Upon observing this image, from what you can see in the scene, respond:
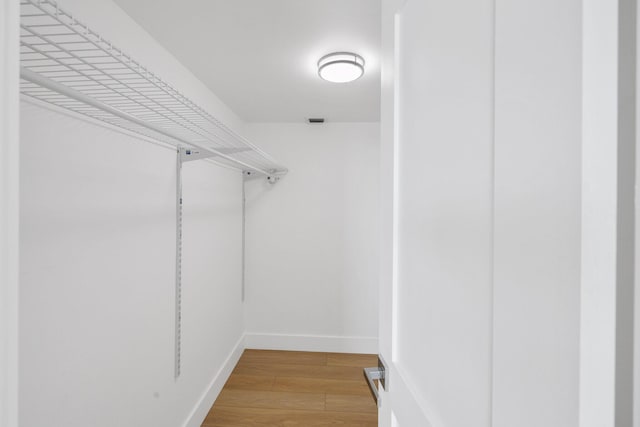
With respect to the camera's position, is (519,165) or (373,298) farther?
(373,298)

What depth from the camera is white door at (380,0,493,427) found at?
40 cm

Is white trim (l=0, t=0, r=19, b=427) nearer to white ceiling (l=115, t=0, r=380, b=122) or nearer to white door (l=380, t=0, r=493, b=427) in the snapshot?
white door (l=380, t=0, r=493, b=427)

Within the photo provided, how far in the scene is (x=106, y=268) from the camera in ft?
3.68

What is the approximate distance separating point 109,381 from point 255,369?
1567 mm

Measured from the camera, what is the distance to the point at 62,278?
940 millimetres

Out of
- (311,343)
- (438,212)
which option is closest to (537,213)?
(438,212)

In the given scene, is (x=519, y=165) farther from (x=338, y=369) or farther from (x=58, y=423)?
(x=338, y=369)

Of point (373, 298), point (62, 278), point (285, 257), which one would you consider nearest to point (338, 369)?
point (373, 298)

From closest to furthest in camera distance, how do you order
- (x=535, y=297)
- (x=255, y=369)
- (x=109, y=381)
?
(x=535, y=297) → (x=109, y=381) → (x=255, y=369)

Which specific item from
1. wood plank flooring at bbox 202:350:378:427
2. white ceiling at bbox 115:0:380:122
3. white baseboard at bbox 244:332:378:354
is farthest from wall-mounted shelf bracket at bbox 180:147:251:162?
white baseboard at bbox 244:332:378:354

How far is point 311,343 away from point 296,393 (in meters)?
0.69

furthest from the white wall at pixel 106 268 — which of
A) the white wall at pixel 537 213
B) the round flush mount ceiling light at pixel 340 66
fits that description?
the white wall at pixel 537 213

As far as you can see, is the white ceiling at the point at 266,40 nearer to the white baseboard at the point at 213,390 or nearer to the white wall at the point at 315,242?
the white wall at the point at 315,242

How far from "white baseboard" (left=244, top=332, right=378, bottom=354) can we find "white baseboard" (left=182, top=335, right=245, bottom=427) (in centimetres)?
18
